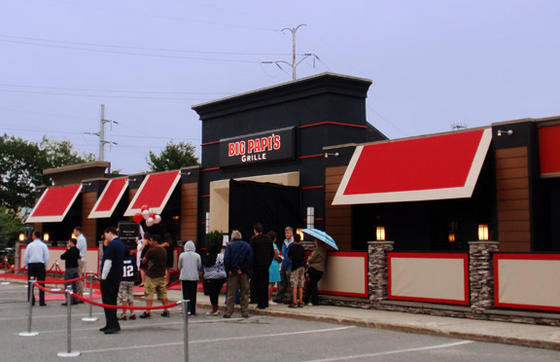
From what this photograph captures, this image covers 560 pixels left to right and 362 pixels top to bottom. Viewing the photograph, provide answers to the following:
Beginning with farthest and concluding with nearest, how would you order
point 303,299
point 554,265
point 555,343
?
point 303,299 → point 554,265 → point 555,343

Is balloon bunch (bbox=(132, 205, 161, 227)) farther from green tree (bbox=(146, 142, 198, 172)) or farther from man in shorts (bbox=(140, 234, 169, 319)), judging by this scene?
green tree (bbox=(146, 142, 198, 172))

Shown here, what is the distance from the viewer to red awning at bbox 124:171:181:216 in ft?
85.1

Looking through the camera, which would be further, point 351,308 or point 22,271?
point 22,271

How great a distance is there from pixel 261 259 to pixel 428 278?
3.97 m

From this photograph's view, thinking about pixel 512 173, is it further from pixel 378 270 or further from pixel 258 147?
pixel 258 147

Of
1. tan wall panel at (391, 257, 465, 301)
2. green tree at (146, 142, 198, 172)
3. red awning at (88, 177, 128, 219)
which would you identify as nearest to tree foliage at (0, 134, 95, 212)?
green tree at (146, 142, 198, 172)

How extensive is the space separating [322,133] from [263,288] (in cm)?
748

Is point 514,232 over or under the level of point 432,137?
under

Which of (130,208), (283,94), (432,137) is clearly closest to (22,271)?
(130,208)

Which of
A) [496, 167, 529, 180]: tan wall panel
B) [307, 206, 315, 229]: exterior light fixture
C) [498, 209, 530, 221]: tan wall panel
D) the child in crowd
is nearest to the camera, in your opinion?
the child in crowd

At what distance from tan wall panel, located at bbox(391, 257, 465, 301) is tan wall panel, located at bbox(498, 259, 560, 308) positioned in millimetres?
965

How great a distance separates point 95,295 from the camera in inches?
779

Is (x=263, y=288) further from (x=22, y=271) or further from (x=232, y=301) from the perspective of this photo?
(x=22, y=271)

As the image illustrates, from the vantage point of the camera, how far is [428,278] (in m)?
14.3
